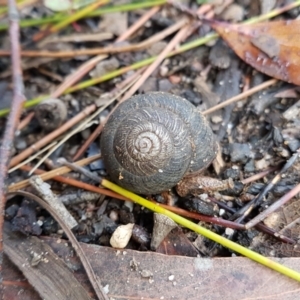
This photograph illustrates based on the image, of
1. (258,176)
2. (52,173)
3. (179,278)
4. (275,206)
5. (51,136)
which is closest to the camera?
(179,278)

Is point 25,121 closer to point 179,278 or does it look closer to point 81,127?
point 81,127

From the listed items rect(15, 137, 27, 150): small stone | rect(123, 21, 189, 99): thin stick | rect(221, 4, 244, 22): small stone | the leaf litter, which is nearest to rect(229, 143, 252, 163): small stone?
the leaf litter

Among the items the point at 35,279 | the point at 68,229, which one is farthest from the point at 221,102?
the point at 35,279

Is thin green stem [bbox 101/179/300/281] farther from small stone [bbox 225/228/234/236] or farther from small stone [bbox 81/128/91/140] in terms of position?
small stone [bbox 81/128/91/140]

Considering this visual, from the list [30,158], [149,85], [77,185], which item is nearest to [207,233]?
Answer: [77,185]

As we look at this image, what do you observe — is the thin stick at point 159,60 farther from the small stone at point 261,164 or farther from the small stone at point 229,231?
the small stone at point 229,231

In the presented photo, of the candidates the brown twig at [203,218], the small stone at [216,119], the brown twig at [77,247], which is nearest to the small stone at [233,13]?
the small stone at [216,119]
